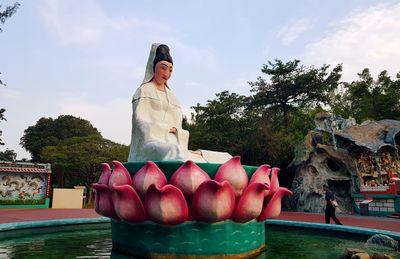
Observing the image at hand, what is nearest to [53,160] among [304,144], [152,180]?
[304,144]

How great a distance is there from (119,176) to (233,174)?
4.53ft

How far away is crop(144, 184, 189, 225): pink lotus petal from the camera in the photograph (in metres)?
3.57

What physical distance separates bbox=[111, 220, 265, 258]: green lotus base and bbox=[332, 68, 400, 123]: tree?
23.2 meters

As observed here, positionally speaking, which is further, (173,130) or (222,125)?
(222,125)

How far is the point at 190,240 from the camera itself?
3840 millimetres

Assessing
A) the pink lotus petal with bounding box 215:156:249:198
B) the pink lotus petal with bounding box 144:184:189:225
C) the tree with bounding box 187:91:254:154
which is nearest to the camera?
the pink lotus petal with bounding box 144:184:189:225

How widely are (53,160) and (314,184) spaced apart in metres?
20.0

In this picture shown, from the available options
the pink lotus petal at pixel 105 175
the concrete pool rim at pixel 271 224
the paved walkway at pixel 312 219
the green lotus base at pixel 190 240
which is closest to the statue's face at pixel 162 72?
the pink lotus petal at pixel 105 175

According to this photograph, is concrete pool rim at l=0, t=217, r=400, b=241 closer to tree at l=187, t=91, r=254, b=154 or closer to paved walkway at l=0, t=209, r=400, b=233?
paved walkway at l=0, t=209, r=400, b=233

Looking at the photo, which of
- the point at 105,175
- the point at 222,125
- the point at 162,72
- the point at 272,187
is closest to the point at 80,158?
the point at 222,125

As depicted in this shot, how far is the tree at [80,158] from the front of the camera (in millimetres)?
26016

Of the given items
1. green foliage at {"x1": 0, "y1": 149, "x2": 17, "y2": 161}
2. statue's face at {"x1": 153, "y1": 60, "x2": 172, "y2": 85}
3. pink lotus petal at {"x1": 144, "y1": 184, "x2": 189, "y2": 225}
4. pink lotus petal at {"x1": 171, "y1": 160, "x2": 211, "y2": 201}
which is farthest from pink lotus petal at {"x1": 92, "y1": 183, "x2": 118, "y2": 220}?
green foliage at {"x1": 0, "y1": 149, "x2": 17, "y2": 161}

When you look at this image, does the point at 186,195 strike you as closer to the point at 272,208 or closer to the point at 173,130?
the point at 272,208

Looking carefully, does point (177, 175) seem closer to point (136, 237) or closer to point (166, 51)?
point (136, 237)
